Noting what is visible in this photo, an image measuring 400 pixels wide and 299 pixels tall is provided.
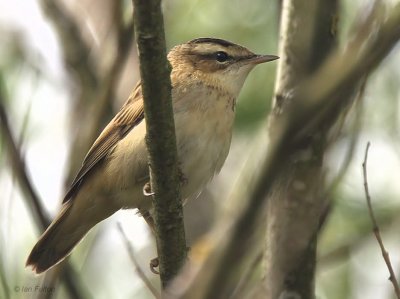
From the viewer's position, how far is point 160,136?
379cm

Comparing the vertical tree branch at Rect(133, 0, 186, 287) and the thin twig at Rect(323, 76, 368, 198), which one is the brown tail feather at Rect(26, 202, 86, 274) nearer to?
the vertical tree branch at Rect(133, 0, 186, 287)

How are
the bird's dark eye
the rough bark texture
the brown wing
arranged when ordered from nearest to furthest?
the rough bark texture
the brown wing
the bird's dark eye

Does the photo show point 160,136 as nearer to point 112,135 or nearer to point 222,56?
point 112,135

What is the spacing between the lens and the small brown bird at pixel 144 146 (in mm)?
5078

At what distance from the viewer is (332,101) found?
92.4 inches

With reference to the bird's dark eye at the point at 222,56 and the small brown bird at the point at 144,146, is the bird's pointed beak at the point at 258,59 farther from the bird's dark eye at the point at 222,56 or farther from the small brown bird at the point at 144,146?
the bird's dark eye at the point at 222,56

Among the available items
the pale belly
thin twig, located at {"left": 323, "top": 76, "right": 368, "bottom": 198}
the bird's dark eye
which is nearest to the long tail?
the pale belly

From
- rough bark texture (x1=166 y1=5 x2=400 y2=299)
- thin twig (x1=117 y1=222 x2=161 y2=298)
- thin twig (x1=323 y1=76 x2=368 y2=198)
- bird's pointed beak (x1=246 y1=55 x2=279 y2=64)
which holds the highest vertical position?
rough bark texture (x1=166 y1=5 x2=400 y2=299)

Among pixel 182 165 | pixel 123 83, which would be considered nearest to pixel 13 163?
pixel 182 165

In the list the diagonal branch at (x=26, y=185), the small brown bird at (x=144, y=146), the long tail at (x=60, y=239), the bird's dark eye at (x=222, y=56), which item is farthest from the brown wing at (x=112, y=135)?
the diagonal branch at (x=26, y=185)

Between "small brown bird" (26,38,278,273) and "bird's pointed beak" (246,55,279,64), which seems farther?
"bird's pointed beak" (246,55,279,64)

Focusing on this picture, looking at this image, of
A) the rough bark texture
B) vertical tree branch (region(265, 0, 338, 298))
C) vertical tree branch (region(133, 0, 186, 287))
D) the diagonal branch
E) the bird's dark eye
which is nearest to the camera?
the rough bark texture

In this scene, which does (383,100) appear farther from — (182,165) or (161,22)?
(161,22)

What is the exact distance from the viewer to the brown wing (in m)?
5.33
